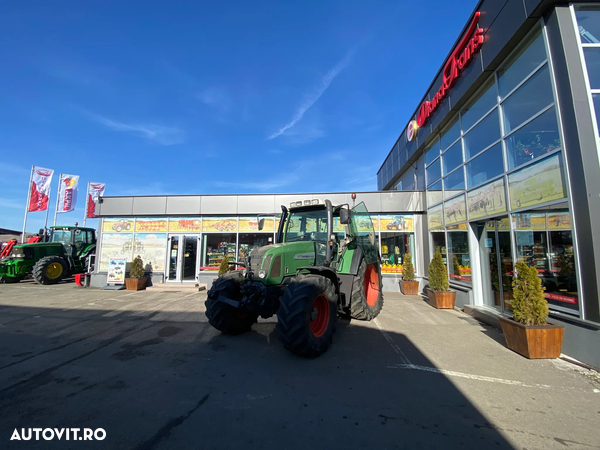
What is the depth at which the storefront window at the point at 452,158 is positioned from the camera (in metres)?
8.03

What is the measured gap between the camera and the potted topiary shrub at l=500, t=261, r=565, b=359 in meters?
3.99

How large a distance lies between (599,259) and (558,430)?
2806mm

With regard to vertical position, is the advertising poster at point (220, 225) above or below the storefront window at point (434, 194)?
below

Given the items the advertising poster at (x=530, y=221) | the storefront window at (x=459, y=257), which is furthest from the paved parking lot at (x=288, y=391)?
the storefront window at (x=459, y=257)

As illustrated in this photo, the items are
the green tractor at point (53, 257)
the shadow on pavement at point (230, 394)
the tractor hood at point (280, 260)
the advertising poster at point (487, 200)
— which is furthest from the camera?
the green tractor at point (53, 257)

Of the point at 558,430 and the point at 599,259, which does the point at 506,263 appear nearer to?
the point at 599,259

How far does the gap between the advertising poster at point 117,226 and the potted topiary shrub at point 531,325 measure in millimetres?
13898

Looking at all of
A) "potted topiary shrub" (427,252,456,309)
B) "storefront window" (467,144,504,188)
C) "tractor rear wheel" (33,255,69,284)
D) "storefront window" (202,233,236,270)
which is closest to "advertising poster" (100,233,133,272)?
"tractor rear wheel" (33,255,69,284)

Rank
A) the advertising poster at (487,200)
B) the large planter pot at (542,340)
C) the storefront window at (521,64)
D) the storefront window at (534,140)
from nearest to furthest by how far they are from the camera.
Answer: the large planter pot at (542,340)
the storefront window at (534,140)
the storefront window at (521,64)
the advertising poster at (487,200)

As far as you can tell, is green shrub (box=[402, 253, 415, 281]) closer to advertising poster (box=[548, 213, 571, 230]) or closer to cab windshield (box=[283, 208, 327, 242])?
advertising poster (box=[548, 213, 571, 230])

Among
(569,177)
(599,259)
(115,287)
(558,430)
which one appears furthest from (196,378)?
(115,287)

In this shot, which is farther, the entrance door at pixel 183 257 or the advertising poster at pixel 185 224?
the advertising poster at pixel 185 224

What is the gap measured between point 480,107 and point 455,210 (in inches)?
115

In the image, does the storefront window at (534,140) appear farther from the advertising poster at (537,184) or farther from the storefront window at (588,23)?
the storefront window at (588,23)
